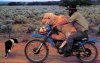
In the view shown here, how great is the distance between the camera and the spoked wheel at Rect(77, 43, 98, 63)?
1147cm

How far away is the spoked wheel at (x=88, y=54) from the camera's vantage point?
11469mm

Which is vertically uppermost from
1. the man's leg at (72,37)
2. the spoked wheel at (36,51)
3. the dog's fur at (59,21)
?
the dog's fur at (59,21)

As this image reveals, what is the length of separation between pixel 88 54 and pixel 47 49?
119 centimetres

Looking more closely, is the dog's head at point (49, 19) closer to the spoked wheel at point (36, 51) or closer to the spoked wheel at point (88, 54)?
the spoked wheel at point (36, 51)

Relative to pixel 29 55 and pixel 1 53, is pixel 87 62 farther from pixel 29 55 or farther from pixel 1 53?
pixel 1 53

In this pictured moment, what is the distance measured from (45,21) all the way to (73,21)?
80 centimetres

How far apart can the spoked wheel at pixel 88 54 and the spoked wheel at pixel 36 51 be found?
1.02 metres

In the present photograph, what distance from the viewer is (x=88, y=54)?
1155cm

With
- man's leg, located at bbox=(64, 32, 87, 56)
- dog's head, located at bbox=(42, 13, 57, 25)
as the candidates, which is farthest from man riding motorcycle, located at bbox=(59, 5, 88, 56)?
dog's head, located at bbox=(42, 13, 57, 25)

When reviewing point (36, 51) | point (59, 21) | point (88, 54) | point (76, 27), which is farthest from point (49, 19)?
point (88, 54)

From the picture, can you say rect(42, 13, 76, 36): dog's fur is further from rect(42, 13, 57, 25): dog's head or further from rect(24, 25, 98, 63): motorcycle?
rect(24, 25, 98, 63): motorcycle

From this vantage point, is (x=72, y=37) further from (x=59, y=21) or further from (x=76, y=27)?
(x=59, y=21)

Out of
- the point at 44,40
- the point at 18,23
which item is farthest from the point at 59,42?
the point at 18,23

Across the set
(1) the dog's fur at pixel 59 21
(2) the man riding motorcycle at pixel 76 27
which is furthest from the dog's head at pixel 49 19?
(2) the man riding motorcycle at pixel 76 27
